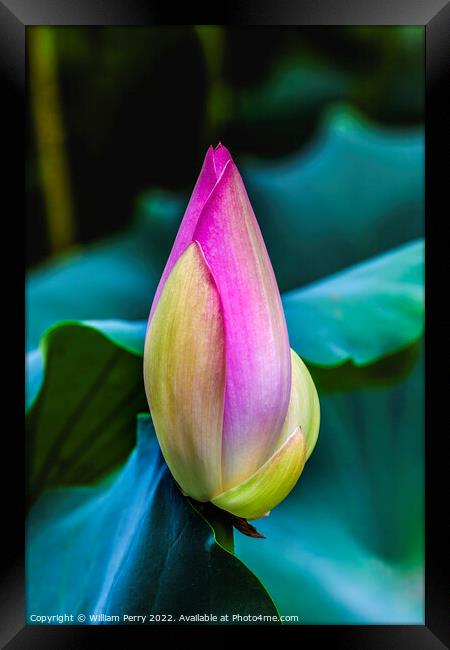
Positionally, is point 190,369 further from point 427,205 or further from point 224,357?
point 427,205

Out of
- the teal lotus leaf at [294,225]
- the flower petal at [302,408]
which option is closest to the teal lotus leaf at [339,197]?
the teal lotus leaf at [294,225]

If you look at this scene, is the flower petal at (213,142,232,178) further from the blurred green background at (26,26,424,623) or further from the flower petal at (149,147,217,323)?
the blurred green background at (26,26,424,623)

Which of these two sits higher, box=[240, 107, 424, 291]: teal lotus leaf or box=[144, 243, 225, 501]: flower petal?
box=[240, 107, 424, 291]: teal lotus leaf

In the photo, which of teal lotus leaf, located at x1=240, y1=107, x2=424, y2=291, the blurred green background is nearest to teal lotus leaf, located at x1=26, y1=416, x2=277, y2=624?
the blurred green background

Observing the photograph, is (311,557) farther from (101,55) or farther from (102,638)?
(101,55)

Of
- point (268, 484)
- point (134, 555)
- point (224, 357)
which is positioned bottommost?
point (134, 555)

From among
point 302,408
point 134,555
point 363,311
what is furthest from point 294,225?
point 134,555

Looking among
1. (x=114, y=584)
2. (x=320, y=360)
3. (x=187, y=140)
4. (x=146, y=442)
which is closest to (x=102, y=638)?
(x=114, y=584)
